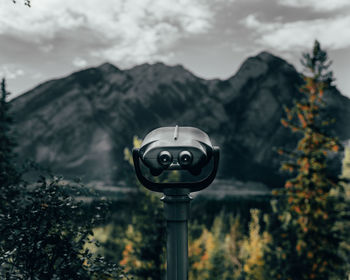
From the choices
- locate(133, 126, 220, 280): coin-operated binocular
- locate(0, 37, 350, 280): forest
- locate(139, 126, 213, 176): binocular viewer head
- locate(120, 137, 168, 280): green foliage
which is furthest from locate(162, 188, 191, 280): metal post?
locate(120, 137, 168, 280): green foliage

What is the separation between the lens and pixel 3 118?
1052 centimetres

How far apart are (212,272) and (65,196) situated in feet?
76.7

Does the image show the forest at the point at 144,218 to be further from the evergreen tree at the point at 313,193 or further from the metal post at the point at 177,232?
the metal post at the point at 177,232

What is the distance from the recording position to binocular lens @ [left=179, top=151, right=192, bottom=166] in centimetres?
207

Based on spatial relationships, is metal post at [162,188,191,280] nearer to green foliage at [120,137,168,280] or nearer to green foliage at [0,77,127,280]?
green foliage at [0,77,127,280]

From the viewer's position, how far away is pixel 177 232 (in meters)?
2.07

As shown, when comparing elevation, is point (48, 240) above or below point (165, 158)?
below

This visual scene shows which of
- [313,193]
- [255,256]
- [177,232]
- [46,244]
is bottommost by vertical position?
[255,256]

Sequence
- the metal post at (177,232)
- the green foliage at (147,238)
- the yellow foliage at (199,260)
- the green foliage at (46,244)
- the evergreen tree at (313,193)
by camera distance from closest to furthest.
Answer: the metal post at (177,232), the green foliage at (46,244), the evergreen tree at (313,193), the green foliage at (147,238), the yellow foliage at (199,260)

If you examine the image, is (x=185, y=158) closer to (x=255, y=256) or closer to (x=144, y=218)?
(x=144, y=218)

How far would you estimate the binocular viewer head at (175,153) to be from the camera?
6.81 feet

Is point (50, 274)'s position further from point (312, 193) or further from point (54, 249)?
point (312, 193)

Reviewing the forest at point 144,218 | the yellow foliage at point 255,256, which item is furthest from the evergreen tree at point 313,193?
the yellow foliage at point 255,256

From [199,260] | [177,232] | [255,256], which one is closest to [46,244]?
[177,232]
